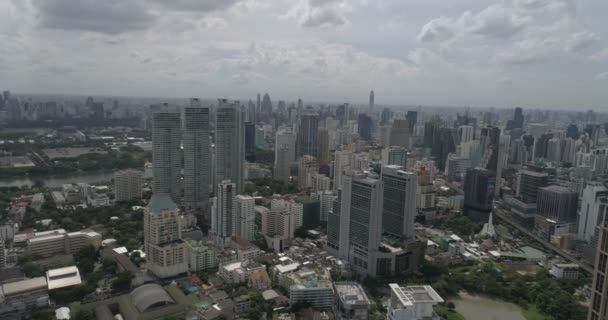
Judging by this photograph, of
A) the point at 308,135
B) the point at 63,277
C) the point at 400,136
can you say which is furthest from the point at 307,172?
the point at 63,277

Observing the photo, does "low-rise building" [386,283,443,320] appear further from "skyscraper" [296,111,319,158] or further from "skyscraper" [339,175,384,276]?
"skyscraper" [296,111,319,158]

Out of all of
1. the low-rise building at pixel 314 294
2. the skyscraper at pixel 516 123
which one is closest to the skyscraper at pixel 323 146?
the low-rise building at pixel 314 294

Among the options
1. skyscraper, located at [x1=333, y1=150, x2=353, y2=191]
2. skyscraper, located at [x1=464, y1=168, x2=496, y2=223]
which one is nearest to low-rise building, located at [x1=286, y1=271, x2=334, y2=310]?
skyscraper, located at [x1=464, y1=168, x2=496, y2=223]

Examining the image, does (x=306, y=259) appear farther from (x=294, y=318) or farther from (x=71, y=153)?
(x=71, y=153)

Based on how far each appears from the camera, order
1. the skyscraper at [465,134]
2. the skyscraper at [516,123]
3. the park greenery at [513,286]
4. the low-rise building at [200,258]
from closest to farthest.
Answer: the park greenery at [513,286], the low-rise building at [200,258], the skyscraper at [465,134], the skyscraper at [516,123]

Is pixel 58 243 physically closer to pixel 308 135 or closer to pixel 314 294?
pixel 314 294

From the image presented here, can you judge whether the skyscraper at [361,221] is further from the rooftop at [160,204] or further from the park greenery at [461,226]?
the park greenery at [461,226]

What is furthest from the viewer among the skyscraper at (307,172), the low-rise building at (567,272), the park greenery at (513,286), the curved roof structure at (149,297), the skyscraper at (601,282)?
the skyscraper at (307,172)
